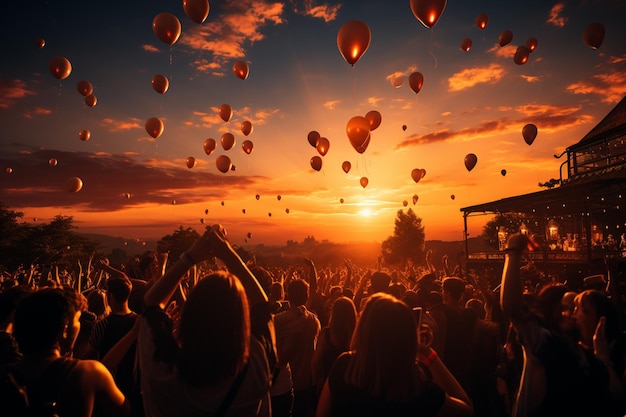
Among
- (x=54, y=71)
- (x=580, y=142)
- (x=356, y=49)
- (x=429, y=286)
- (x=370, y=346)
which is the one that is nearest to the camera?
(x=370, y=346)

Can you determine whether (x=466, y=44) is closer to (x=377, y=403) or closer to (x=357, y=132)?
(x=357, y=132)

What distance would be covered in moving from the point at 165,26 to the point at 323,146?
6.59 metres

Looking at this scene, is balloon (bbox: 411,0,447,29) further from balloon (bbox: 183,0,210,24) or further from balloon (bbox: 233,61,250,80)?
balloon (bbox: 233,61,250,80)

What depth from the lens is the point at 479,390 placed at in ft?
14.2

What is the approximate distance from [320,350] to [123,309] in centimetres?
198

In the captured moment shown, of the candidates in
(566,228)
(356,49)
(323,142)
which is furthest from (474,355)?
(566,228)

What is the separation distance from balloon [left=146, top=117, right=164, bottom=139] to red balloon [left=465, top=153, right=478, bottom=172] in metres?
12.8

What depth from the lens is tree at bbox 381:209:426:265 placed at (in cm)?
5806

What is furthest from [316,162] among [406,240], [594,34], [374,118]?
[406,240]

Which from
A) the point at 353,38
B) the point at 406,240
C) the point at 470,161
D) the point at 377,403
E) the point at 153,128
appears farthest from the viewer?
the point at 406,240

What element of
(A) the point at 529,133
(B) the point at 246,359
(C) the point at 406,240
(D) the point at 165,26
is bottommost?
(B) the point at 246,359

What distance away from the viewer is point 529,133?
15.3 m

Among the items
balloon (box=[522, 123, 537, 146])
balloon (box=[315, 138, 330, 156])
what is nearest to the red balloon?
balloon (box=[522, 123, 537, 146])

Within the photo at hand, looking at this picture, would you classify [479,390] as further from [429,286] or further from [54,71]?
[54,71]
